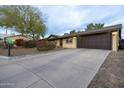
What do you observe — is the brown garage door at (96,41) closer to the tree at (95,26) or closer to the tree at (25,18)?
the tree at (25,18)

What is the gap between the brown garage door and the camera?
14.8m

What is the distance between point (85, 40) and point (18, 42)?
13172 mm

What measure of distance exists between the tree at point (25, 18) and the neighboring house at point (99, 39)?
233 inches

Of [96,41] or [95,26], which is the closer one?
[96,41]

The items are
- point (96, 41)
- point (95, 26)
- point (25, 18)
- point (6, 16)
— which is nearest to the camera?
point (96, 41)

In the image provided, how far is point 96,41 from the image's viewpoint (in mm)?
16141

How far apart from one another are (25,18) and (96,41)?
12.3 metres

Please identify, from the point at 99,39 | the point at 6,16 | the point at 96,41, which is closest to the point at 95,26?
the point at 96,41

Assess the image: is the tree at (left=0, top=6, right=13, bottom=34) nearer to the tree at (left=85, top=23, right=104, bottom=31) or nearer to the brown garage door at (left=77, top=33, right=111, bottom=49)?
the brown garage door at (left=77, top=33, right=111, bottom=49)

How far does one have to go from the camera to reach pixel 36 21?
67.3 feet

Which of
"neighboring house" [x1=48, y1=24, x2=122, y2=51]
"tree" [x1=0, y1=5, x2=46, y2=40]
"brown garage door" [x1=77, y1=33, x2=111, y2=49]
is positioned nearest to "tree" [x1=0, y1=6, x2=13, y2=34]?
"tree" [x1=0, y1=5, x2=46, y2=40]

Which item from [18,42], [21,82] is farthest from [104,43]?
[18,42]

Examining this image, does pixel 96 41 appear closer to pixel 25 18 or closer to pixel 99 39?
pixel 99 39
